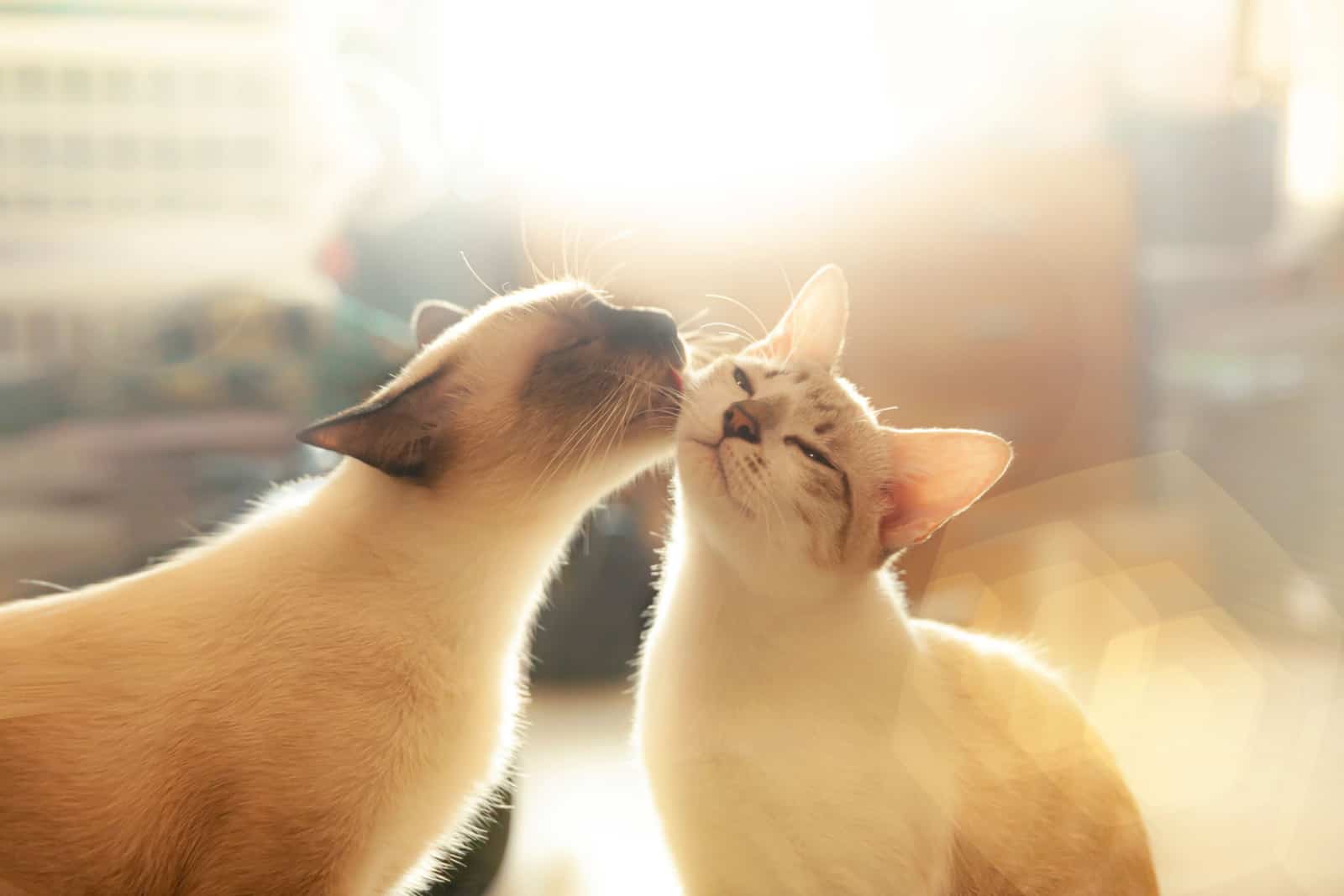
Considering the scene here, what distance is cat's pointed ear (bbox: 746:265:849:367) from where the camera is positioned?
102 centimetres

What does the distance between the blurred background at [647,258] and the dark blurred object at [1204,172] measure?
1 centimetres

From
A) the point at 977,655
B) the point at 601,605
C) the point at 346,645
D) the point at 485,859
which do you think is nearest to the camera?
the point at 346,645

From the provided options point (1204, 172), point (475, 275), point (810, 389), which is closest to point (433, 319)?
point (475, 275)

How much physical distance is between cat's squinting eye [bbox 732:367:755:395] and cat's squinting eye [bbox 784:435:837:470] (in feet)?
0.20

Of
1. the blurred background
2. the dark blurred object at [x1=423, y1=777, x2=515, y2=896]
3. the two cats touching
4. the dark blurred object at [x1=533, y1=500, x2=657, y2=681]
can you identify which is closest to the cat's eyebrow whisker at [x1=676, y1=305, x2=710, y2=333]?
the blurred background

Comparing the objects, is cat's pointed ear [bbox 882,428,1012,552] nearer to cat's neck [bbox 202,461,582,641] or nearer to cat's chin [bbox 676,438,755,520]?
cat's chin [bbox 676,438,755,520]

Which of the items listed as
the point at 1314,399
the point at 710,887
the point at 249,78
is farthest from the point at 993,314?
the point at 249,78

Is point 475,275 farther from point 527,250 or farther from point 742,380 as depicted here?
point 742,380

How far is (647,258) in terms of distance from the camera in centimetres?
116

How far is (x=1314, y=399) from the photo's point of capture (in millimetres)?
1411

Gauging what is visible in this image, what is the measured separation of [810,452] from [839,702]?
0.23 metres

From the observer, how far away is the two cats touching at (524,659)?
788 millimetres

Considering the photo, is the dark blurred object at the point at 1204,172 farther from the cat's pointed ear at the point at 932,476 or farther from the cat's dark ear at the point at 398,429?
the cat's dark ear at the point at 398,429

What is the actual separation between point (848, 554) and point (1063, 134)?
2.18 ft
